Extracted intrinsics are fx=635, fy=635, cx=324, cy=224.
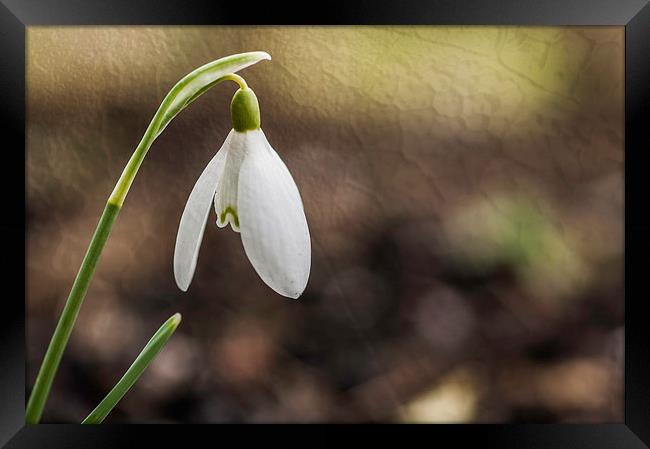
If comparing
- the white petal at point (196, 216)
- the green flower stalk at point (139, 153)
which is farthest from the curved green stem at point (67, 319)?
the white petal at point (196, 216)

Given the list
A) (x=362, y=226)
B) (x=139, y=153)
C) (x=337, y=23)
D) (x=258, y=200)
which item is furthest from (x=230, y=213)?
(x=337, y=23)

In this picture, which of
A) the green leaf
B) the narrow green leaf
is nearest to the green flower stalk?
the green leaf

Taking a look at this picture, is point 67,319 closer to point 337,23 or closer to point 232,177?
point 232,177

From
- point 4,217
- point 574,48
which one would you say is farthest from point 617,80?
point 4,217

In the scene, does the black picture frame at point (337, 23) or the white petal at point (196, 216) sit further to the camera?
the black picture frame at point (337, 23)

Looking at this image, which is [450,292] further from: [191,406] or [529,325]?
[191,406]

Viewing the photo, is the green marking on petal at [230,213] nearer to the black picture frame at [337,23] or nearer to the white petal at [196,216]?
the white petal at [196,216]

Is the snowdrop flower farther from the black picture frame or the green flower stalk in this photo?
the black picture frame
